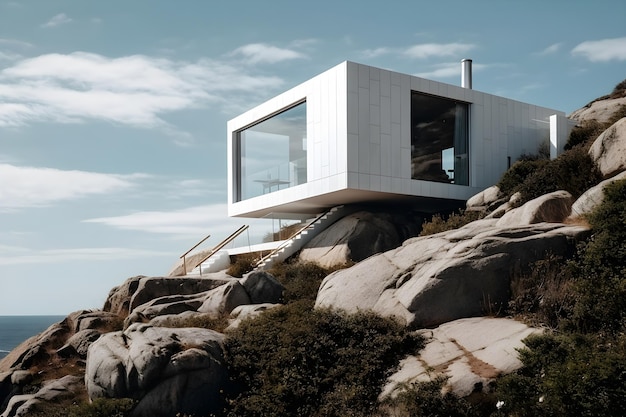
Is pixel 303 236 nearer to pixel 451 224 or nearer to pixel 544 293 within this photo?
pixel 451 224

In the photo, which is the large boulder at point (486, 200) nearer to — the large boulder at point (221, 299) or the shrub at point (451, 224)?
the shrub at point (451, 224)

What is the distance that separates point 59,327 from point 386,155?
13101 millimetres

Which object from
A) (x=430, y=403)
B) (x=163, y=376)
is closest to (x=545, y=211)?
(x=430, y=403)

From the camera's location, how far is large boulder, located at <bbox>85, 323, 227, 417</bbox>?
13547 mm

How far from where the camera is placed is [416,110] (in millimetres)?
28531

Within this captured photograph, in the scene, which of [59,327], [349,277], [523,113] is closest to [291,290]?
[349,277]

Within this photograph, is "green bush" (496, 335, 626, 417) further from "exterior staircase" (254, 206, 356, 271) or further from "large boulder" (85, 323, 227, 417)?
"exterior staircase" (254, 206, 356, 271)

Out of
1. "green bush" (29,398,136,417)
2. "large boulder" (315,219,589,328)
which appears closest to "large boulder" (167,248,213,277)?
"large boulder" (315,219,589,328)

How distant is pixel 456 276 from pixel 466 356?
2393 millimetres

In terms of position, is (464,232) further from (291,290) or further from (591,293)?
(291,290)

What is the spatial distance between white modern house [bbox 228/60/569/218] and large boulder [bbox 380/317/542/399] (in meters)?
12.7

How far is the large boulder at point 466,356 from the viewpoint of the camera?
38.4 feet

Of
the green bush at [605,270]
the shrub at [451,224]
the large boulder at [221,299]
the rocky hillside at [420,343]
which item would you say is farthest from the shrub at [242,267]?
the green bush at [605,270]

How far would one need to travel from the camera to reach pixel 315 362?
13.9m
